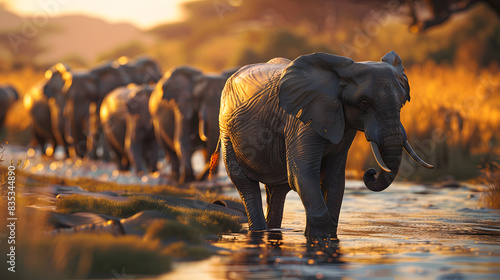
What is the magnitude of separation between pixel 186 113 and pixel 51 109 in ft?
40.5

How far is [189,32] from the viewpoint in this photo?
72438 millimetres

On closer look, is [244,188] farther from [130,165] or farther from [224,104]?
[130,165]

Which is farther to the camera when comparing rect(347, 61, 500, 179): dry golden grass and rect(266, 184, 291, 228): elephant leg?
rect(347, 61, 500, 179): dry golden grass

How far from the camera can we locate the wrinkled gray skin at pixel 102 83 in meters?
26.2

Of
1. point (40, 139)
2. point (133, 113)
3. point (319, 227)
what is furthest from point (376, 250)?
point (40, 139)

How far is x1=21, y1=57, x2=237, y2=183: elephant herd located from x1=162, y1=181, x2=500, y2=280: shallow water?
625 cm

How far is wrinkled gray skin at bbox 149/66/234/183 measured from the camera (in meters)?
19.2

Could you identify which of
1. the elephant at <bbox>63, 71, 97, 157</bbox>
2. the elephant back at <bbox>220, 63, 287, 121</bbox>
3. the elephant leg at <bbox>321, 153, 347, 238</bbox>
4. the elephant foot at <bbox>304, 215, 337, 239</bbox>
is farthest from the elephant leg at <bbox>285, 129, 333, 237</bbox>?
the elephant at <bbox>63, 71, 97, 157</bbox>

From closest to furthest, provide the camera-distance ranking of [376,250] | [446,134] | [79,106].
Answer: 1. [376,250]
2. [446,134]
3. [79,106]

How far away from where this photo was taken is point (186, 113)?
778 inches

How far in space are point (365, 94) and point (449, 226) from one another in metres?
2.99

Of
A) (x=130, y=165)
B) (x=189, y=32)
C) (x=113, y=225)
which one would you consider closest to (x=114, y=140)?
(x=130, y=165)

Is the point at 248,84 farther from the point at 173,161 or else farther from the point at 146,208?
the point at 173,161

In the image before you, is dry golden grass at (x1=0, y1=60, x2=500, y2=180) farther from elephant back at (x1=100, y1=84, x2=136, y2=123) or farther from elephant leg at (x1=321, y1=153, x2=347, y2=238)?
elephant leg at (x1=321, y1=153, x2=347, y2=238)
